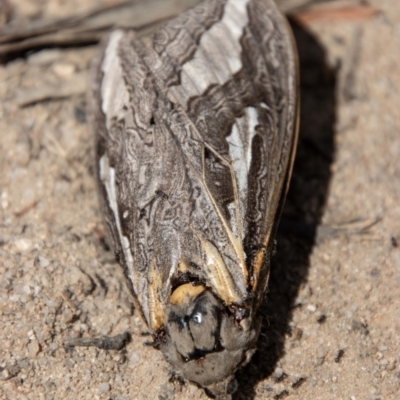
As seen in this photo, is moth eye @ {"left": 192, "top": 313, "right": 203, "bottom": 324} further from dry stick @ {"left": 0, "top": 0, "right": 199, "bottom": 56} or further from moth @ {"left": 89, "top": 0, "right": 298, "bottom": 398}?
dry stick @ {"left": 0, "top": 0, "right": 199, "bottom": 56}

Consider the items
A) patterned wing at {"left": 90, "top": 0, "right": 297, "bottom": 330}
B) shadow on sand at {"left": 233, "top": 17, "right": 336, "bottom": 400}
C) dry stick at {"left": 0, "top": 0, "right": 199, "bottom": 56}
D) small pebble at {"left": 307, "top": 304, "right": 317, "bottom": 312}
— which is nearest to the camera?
patterned wing at {"left": 90, "top": 0, "right": 297, "bottom": 330}

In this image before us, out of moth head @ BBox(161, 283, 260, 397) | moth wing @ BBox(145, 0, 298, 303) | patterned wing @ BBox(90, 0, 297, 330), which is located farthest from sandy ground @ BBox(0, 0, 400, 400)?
moth wing @ BBox(145, 0, 298, 303)

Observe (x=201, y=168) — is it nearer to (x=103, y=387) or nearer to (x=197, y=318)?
(x=197, y=318)

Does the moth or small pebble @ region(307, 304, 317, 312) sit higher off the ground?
the moth

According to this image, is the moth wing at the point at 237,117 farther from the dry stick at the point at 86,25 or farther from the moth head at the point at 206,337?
the dry stick at the point at 86,25

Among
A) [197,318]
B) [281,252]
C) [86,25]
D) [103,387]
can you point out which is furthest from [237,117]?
→ [86,25]

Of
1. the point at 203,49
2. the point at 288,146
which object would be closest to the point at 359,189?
the point at 288,146

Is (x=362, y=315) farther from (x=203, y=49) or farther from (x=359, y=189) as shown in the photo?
(x=203, y=49)
